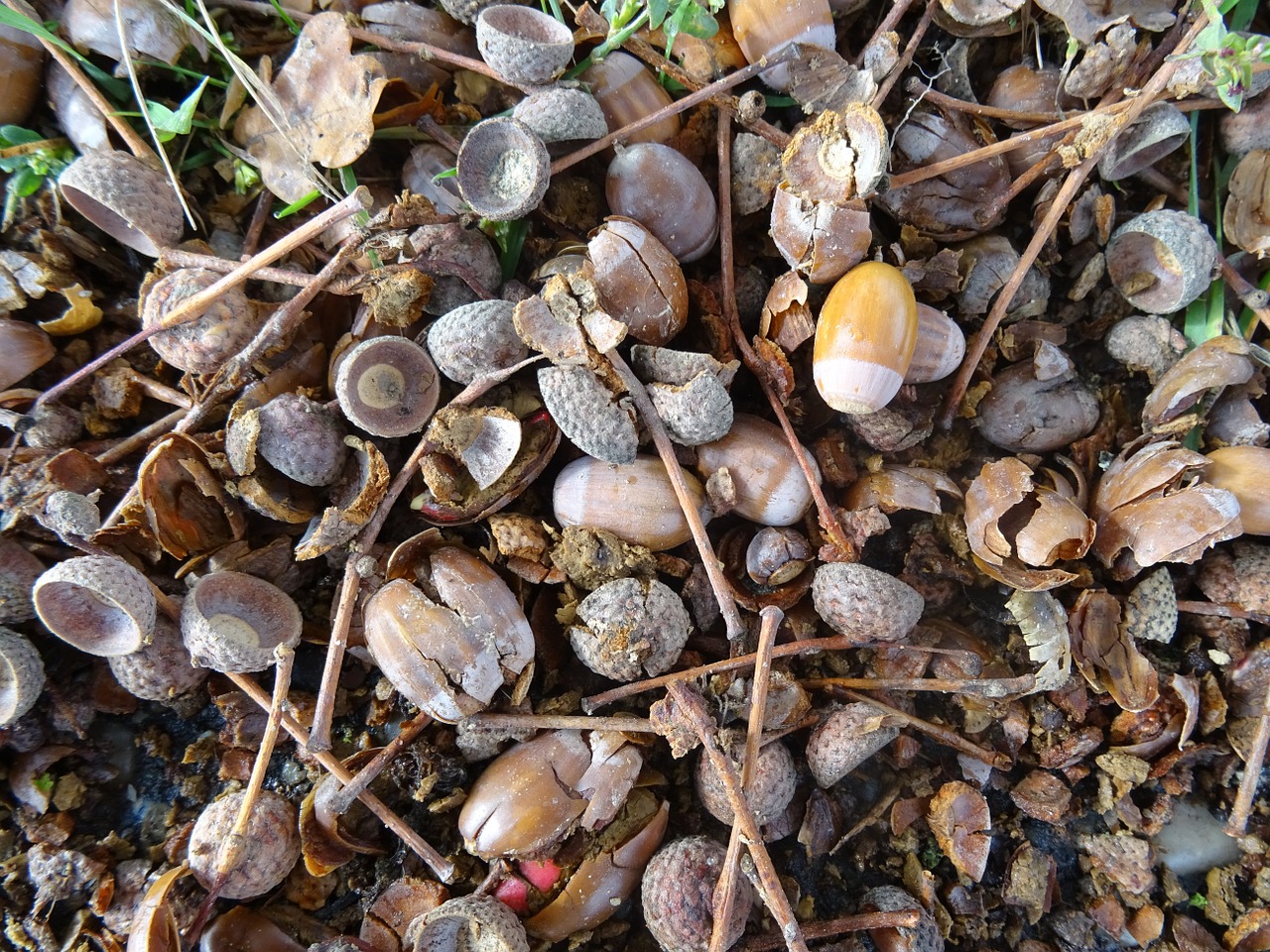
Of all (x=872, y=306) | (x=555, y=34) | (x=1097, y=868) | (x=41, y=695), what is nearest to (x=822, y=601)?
(x=872, y=306)

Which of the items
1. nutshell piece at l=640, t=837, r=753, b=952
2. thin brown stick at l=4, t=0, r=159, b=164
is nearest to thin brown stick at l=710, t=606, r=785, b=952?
nutshell piece at l=640, t=837, r=753, b=952

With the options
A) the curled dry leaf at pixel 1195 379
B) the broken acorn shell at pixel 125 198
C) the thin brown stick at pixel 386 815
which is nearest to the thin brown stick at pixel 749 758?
the thin brown stick at pixel 386 815

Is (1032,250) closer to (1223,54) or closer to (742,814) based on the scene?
(1223,54)

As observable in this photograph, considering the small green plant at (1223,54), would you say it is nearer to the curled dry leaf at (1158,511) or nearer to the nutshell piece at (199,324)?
the curled dry leaf at (1158,511)

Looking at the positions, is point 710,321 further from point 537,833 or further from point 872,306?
point 537,833

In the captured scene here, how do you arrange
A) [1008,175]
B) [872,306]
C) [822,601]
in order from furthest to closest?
[1008,175], [822,601], [872,306]

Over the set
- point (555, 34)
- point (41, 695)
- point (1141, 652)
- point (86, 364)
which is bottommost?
point (1141, 652)

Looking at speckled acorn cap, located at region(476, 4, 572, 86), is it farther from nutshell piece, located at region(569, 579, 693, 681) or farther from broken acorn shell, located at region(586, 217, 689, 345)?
nutshell piece, located at region(569, 579, 693, 681)
